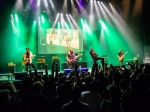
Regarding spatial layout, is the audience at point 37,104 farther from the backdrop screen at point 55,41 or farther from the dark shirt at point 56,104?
the backdrop screen at point 55,41

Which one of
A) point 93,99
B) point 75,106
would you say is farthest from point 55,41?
point 75,106

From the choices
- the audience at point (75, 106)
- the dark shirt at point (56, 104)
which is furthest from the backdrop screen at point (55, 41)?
the audience at point (75, 106)

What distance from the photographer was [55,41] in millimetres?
15352

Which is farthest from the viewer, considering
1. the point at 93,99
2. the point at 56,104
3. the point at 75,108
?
the point at 93,99

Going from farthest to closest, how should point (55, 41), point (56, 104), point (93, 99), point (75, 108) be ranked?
point (55, 41) < point (93, 99) < point (56, 104) < point (75, 108)

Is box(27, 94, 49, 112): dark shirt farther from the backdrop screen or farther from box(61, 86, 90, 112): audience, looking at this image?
the backdrop screen

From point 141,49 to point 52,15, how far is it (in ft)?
31.4

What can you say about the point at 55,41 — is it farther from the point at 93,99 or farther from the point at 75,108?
the point at 75,108

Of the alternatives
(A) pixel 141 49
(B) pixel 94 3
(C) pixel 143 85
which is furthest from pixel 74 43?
(C) pixel 143 85

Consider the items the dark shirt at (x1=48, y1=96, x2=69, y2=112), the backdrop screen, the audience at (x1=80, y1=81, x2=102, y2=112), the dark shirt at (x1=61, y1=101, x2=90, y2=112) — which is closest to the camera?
the dark shirt at (x1=61, y1=101, x2=90, y2=112)

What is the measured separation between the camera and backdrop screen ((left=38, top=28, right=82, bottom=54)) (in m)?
15.2

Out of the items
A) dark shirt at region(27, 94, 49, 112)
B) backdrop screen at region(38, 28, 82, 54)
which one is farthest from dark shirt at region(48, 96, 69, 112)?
backdrop screen at region(38, 28, 82, 54)

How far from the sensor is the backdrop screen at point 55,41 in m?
15.2

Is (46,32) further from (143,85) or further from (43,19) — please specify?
(143,85)
